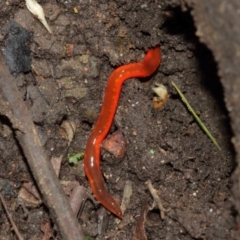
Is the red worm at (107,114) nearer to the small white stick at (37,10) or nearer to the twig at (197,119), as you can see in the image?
the twig at (197,119)

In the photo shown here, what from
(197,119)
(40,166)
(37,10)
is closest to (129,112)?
(197,119)

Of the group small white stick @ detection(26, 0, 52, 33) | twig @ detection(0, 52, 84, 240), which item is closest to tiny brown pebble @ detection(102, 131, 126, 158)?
twig @ detection(0, 52, 84, 240)

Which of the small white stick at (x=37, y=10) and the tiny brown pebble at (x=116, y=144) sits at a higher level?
the small white stick at (x=37, y=10)

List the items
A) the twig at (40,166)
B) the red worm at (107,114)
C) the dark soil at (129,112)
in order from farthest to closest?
the red worm at (107,114) → the dark soil at (129,112) → the twig at (40,166)

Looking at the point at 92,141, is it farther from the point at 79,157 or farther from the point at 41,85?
the point at 41,85

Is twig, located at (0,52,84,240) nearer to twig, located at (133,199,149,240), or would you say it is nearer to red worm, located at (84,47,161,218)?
red worm, located at (84,47,161,218)

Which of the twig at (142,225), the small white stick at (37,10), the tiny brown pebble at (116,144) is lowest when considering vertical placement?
the twig at (142,225)

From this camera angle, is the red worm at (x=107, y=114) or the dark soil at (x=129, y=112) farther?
the red worm at (x=107, y=114)

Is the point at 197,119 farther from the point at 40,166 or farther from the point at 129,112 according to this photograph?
the point at 40,166

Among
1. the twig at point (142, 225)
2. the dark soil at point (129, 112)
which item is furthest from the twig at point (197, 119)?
the twig at point (142, 225)
